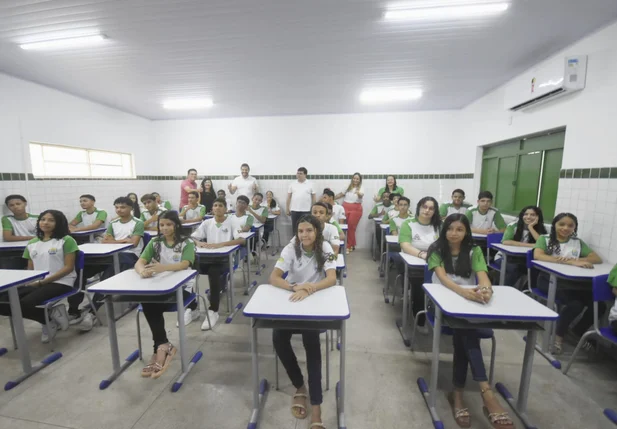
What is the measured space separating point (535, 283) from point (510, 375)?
3.80ft

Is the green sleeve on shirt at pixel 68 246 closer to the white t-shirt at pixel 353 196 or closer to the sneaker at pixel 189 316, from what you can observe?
the sneaker at pixel 189 316

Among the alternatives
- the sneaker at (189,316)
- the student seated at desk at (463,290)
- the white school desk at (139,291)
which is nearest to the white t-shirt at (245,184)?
the sneaker at (189,316)

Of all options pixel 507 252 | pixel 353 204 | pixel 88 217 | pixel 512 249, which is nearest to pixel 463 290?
pixel 507 252

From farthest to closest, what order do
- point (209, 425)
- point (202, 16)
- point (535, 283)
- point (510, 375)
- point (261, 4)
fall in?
point (535, 283)
point (202, 16)
point (261, 4)
point (510, 375)
point (209, 425)

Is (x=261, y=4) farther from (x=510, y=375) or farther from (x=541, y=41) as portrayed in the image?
(x=510, y=375)

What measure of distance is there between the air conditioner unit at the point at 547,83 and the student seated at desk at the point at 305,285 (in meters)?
3.25

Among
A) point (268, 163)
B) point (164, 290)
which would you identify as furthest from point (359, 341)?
point (268, 163)

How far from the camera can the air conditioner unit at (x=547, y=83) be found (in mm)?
2924

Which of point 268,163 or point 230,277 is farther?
point 268,163

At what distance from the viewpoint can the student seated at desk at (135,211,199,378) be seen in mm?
2168

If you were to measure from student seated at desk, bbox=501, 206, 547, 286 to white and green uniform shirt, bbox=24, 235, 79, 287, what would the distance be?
4592 mm

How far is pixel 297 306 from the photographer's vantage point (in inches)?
63.0

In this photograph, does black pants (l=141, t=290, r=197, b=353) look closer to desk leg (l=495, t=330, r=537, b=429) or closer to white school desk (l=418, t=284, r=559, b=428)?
white school desk (l=418, t=284, r=559, b=428)

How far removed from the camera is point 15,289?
2.07m
